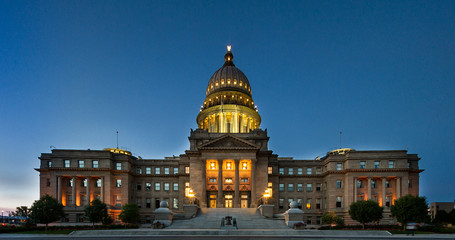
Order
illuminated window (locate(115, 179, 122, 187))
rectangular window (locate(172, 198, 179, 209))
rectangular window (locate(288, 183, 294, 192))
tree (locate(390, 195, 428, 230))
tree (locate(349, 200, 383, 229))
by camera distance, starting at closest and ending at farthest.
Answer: tree (locate(390, 195, 428, 230)) → tree (locate(349, 200, 383, 229)) → illuminated window (locate(115, 179, 122, 187)) → rectangular window (locate(172, 198, 179, 209)) → rectangular window (locate(288, 183, 294, 192))

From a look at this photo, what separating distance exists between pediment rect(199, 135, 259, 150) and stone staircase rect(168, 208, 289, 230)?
1516cm

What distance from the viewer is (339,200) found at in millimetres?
72812

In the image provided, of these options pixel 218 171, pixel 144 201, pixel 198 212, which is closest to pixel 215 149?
pixel 218 171

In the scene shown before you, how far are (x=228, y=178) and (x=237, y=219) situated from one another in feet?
77.2

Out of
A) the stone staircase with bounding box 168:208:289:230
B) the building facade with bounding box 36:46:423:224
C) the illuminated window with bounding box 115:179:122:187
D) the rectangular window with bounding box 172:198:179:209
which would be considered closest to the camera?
the stone staircase with bounding box 168:208:289:230

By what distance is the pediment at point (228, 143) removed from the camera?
68.7 metres

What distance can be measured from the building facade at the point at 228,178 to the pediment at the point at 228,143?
0.67 feet

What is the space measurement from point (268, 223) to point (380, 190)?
37306 mm

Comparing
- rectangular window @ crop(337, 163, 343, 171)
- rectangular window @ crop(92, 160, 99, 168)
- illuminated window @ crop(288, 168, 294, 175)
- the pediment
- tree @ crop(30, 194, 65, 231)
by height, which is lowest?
tree @ crop(30, 194, 65, 231)

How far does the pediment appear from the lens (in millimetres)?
68688

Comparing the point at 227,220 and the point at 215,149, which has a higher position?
the point at 215,149

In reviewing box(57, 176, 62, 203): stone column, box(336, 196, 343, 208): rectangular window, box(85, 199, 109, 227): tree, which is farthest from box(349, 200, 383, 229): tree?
box(57, 176, 62, 203): stone column

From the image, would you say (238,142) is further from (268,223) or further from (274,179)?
(268,223)

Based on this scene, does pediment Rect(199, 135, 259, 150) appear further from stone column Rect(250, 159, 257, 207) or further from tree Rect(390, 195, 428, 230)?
tree Rect(390, 195, 428, 230)
